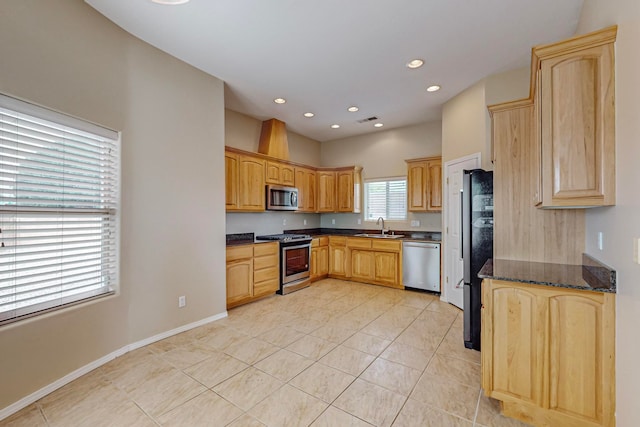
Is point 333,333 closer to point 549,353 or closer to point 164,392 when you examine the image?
point 164,392

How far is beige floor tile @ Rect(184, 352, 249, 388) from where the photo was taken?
2266 mm

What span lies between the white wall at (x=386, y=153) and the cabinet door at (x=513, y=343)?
337 centimetres

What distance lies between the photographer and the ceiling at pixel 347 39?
91.0 inches

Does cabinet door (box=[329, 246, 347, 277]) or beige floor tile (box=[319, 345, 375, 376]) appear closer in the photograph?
beige floor tile (box=[319, 345, 375, 376])

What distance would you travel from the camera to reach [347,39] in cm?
272

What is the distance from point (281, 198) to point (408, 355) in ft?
10.4

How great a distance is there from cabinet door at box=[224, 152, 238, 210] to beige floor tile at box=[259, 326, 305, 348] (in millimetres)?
1859

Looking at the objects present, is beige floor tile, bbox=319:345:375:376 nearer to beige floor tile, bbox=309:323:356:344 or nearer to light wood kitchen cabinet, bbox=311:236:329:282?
beige floor tile, bbox=309:323:356:344

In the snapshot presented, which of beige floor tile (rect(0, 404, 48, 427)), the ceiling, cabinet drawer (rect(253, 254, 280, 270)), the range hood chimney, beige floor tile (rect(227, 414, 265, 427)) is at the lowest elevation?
beige floor tile (rect(227, 414, 265, 427))

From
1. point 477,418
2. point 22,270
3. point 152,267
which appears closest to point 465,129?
point 477,418

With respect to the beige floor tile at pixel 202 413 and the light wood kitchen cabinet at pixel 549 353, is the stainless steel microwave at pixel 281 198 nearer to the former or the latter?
the beige floor tile at pixel 202 413

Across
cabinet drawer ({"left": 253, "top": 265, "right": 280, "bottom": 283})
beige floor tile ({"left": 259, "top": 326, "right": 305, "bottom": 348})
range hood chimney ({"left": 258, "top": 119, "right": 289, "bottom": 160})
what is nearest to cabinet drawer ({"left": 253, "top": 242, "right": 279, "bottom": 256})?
cabinet drawer ({"left": 253, "top": 265, "right": 280, "bottom": 283})

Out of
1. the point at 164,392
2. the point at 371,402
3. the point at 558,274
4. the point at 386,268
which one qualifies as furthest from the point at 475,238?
the point at 164,392

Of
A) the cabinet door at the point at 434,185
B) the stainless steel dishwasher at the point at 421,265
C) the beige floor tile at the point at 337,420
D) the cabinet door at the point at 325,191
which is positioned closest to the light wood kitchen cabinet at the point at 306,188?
the cabinet door at the point at 325,191
